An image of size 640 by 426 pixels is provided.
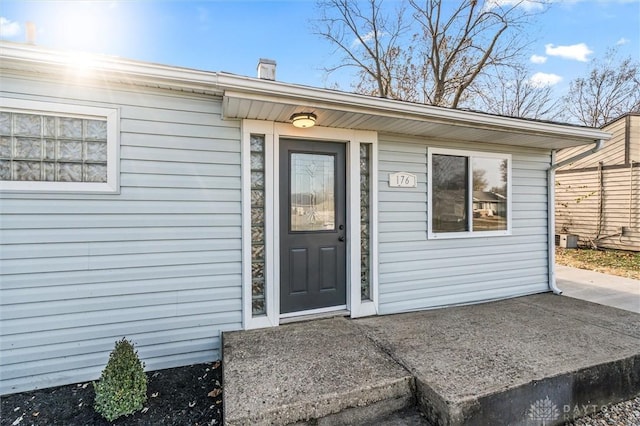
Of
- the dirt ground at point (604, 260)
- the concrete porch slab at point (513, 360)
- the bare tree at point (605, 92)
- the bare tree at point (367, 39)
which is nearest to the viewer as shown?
the concrete porch slab at point (513, 360)

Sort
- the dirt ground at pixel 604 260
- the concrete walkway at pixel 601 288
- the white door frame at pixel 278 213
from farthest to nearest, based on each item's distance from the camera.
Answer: the dirt ground at pixel 604 260
the concrete walkway at pixel 601 288
the white door frame at pixel 278 213

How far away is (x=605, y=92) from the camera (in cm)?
1423

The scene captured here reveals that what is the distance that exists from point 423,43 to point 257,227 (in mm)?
11036

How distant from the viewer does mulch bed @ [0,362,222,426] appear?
2189 millimetres

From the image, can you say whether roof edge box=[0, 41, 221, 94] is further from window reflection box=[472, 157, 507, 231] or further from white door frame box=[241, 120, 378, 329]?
window reflection box=[472, 157, 507, 231]

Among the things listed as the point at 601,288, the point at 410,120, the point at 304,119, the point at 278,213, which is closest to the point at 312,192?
the point at 278,213

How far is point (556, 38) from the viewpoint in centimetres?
905

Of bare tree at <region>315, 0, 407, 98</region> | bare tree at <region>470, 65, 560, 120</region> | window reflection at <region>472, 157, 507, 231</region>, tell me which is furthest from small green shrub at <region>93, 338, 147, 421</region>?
bare tree at <region>470, 65, 560, 120</region>

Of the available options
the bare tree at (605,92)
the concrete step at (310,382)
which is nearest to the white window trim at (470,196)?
the concrete step at (310,382)

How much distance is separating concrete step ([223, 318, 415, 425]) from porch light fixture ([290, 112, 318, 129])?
201 cm

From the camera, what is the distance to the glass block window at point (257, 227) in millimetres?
3203

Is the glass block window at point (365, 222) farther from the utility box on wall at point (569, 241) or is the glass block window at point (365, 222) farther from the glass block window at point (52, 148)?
the utility box on wall at point (569, 241)

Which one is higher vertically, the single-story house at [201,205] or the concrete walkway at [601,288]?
the single-story house at [201,205]

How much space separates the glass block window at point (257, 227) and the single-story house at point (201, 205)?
0.02 meters
